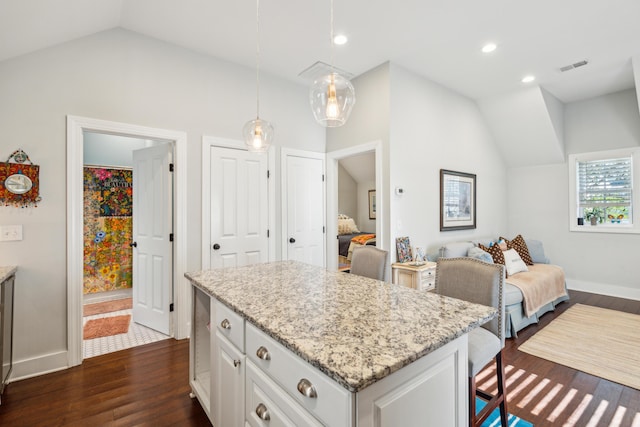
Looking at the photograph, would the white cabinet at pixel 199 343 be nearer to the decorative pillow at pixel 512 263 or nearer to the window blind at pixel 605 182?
the decorative pillow at pixel 512 263

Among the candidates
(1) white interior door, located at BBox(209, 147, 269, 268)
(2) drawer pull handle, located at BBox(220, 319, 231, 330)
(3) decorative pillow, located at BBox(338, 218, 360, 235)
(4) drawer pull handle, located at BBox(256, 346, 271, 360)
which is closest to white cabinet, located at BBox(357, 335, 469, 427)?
(4) drawer pull handle, located at BBox(256, 346, 271, 360)

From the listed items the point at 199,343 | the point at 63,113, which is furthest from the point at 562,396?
the point at 63,113

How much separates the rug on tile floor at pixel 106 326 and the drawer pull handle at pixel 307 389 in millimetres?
3250

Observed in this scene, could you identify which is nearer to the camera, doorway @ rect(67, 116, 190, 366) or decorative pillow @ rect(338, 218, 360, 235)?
doorway @ rect(67, 116, 190, 366)

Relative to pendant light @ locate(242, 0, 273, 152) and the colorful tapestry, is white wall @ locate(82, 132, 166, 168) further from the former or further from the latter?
pendant light @ locate(242, 0, 273, 152)

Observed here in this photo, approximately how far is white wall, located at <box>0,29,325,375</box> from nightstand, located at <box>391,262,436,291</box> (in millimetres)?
2233

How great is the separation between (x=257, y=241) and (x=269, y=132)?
1681 millimetres

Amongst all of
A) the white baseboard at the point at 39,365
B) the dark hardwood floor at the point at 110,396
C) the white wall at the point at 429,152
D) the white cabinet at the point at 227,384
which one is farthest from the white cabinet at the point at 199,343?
the white wall at the point at 429,152

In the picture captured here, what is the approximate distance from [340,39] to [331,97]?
1.68 m

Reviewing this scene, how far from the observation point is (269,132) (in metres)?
2.39

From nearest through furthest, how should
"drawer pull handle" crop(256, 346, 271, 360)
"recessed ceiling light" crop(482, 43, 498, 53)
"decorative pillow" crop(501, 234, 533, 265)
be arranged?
"drawer pull handle" crop(256, 346, 271, 360) → "recessed ceiling light" crop(482, 43, 498, 53) → "decorative pillow" crop(501, 234, 533, 265)

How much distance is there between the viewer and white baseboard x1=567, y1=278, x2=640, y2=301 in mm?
4492

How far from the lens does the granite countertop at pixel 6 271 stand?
205 cm

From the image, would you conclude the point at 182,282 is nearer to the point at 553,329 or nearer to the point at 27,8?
the point at 27,8
